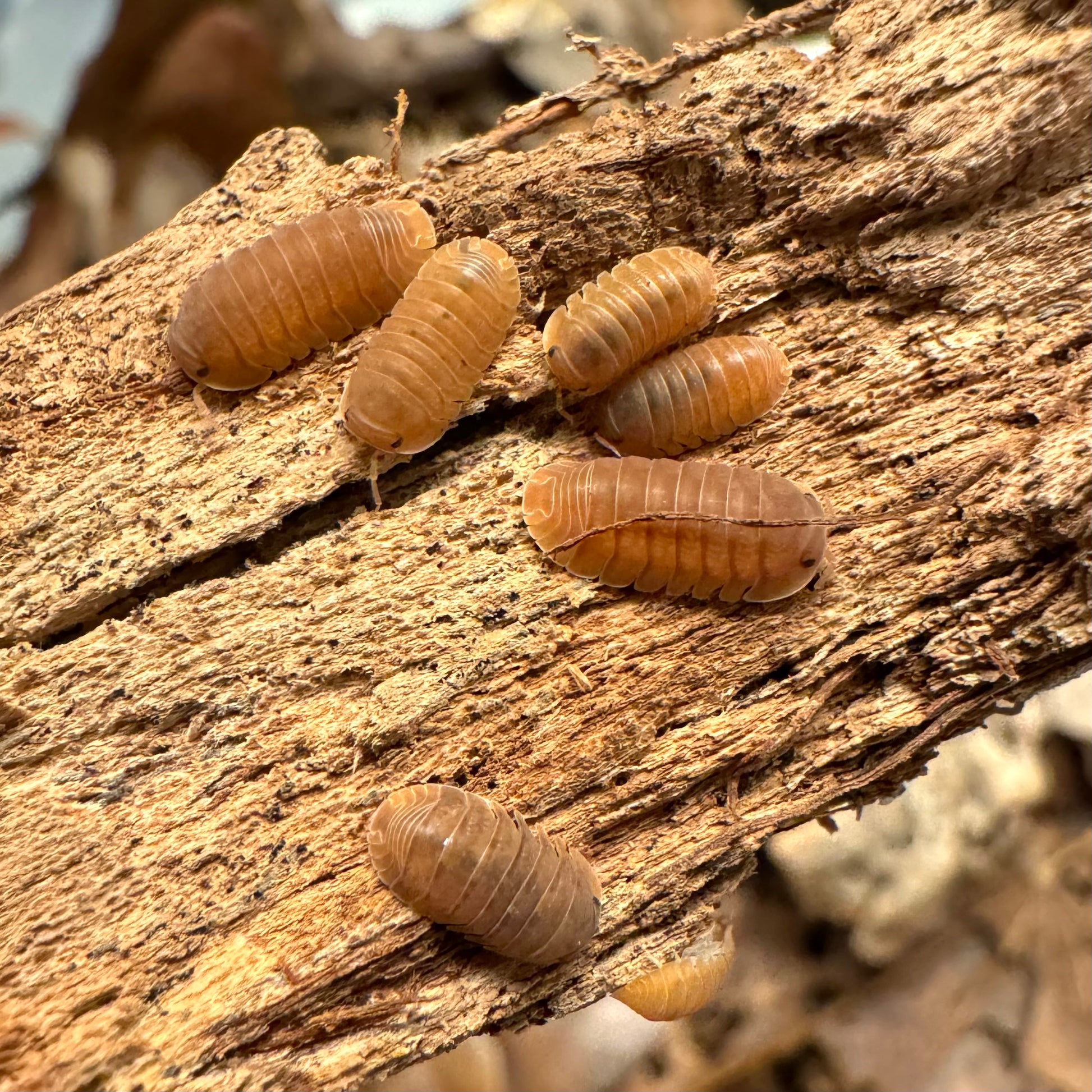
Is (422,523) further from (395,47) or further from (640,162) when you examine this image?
(395,47)

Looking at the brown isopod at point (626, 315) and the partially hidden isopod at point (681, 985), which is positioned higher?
the brown isopod at point (626, 315)

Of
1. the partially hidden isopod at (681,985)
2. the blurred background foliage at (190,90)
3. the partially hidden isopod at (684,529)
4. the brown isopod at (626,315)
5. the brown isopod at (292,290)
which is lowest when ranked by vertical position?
the partially hidden isopod at (681,985)

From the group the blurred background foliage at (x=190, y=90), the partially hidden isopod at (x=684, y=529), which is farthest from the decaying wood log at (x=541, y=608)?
the blurred background foliage at (x=190, y=90)

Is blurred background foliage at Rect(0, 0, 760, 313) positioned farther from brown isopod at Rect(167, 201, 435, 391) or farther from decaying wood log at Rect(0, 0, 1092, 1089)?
decaying wood log at Rect(0, 0, 1092, 1089)

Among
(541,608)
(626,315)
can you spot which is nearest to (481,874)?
(541,608)

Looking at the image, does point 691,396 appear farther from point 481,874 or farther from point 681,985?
point 681,985

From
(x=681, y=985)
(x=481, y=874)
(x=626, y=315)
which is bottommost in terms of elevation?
(x=681, y=985)

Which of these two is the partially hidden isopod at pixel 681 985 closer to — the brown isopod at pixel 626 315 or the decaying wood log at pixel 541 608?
the decaying wood log at pixel 541 608
